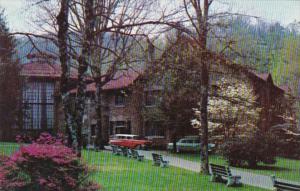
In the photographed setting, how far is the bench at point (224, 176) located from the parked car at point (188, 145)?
8.85 m

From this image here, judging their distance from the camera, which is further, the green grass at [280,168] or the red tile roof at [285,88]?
the red tile roof at [285,88]

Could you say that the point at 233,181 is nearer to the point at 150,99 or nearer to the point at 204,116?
the point at 204,116

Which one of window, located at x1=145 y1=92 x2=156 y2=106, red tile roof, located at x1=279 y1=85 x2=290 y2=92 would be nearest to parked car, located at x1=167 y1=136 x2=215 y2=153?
window, located at x1=145 y1=92 x2=156 y2=106

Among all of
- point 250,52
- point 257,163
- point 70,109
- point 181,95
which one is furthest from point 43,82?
point 70,109

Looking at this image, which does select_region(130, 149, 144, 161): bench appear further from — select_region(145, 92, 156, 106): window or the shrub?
select_region(145, 92, 156, 106): window

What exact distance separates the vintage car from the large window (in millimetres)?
2850

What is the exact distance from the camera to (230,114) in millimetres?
21359

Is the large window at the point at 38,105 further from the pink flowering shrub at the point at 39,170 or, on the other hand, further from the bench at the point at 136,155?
the pink flowering shrub at the point at 39,170

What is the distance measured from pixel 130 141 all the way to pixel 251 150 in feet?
18.4

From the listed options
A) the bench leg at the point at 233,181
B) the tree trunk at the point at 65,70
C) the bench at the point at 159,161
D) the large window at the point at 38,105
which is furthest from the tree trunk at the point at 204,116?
the large window at the point at 38,105

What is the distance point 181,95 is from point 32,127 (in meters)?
6.97

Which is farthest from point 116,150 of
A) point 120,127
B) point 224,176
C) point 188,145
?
point 224,176

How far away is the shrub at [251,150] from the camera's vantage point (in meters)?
16.8

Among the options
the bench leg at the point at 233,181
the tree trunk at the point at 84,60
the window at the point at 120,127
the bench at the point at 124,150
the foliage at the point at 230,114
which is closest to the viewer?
the tree trunk at the point at 84,60
